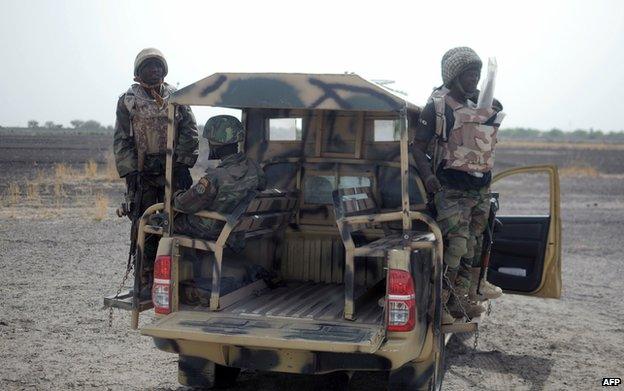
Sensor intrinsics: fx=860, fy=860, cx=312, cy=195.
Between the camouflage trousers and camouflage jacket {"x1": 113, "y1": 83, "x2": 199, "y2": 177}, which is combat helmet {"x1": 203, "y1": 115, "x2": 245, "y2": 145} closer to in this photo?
camouflage jacket {"x1": 113, "y1": 83, "x2": 199, "y2": 177}

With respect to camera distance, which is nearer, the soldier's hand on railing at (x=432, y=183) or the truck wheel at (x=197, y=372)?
the truck wheel at (x=197, y=372)

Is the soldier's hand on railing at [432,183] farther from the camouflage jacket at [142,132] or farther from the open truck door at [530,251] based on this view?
the camouflage jacket at [142,132]

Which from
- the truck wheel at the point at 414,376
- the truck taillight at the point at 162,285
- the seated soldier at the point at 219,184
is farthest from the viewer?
the seated soldier at the point at 219,184

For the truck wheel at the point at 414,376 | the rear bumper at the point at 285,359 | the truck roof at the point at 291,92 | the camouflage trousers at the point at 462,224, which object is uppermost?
the truck roof at the point at 291,92

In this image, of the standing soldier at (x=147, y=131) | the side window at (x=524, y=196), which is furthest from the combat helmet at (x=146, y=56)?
the side window at (x=524, y=196)

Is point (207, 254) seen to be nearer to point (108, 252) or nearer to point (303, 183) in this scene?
point (303, 183)

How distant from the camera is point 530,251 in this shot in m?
8.27

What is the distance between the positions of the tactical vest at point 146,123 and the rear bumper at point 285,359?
79.7 inches

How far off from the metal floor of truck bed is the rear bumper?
380mm

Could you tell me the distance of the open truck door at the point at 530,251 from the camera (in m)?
8.08

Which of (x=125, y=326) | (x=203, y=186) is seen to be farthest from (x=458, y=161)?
(x=125, y=326)

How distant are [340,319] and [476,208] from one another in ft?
5.40

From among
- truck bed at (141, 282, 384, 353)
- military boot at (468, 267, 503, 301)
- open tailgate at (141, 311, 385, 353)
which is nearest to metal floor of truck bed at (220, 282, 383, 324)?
truck bed at (141, 282, 384, 353)

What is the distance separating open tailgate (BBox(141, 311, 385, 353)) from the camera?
202 inches
